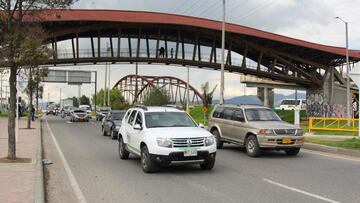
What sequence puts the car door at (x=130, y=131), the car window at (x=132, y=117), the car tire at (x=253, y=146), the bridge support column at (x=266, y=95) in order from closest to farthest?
1. the car door at (x=130, y=131)
2. the car window at (x=132, y=117)
3. the car tire at (x=253, y=146)
4. the bridge support column at (x=266, y=95)

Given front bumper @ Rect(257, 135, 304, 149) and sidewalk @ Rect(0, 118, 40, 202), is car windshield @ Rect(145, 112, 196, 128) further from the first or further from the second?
front bumper @ Rect(257, 135, 304, 149)

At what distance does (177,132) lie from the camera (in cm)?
1162

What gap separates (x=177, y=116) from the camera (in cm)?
1316

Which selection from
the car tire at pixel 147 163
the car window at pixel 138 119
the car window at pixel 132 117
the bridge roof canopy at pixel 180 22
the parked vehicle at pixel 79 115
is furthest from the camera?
the parked vehicle at pixel 79 115

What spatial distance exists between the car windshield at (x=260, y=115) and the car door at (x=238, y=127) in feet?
0.84

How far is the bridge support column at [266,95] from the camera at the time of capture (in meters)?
96.1

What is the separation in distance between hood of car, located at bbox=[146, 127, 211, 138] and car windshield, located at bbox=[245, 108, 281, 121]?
5152mm

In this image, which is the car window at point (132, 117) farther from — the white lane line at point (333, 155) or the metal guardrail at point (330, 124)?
the metal guardrail at point (330, 124)

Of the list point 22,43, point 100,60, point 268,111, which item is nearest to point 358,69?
point 268,111

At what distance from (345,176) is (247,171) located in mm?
2454

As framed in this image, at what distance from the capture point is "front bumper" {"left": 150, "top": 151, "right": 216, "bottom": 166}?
37.1ft

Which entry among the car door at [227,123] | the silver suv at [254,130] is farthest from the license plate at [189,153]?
the car door at [227,123]

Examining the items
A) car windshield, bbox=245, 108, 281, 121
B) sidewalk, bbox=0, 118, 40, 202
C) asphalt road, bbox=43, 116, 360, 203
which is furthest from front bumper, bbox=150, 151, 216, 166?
car windshield, bbox=245, 108, 281, 121

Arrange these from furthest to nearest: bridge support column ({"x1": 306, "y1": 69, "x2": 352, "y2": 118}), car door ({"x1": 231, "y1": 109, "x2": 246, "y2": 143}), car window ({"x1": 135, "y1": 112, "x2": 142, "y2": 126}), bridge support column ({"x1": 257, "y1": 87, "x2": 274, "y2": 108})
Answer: bridge support column ({"x1": 257, "y1": 87, "x2": 274, "y2": 108}) → bridge support column ({"x1": 306, "y1": 69, "x2": 352, "y2": 118}) → car door ({"x1": 231, "y1": 109, "x2": 246, "y2": 143}) → car window ({"x1": 135, "y1": 112, "x2": 142, "y2": 126})
